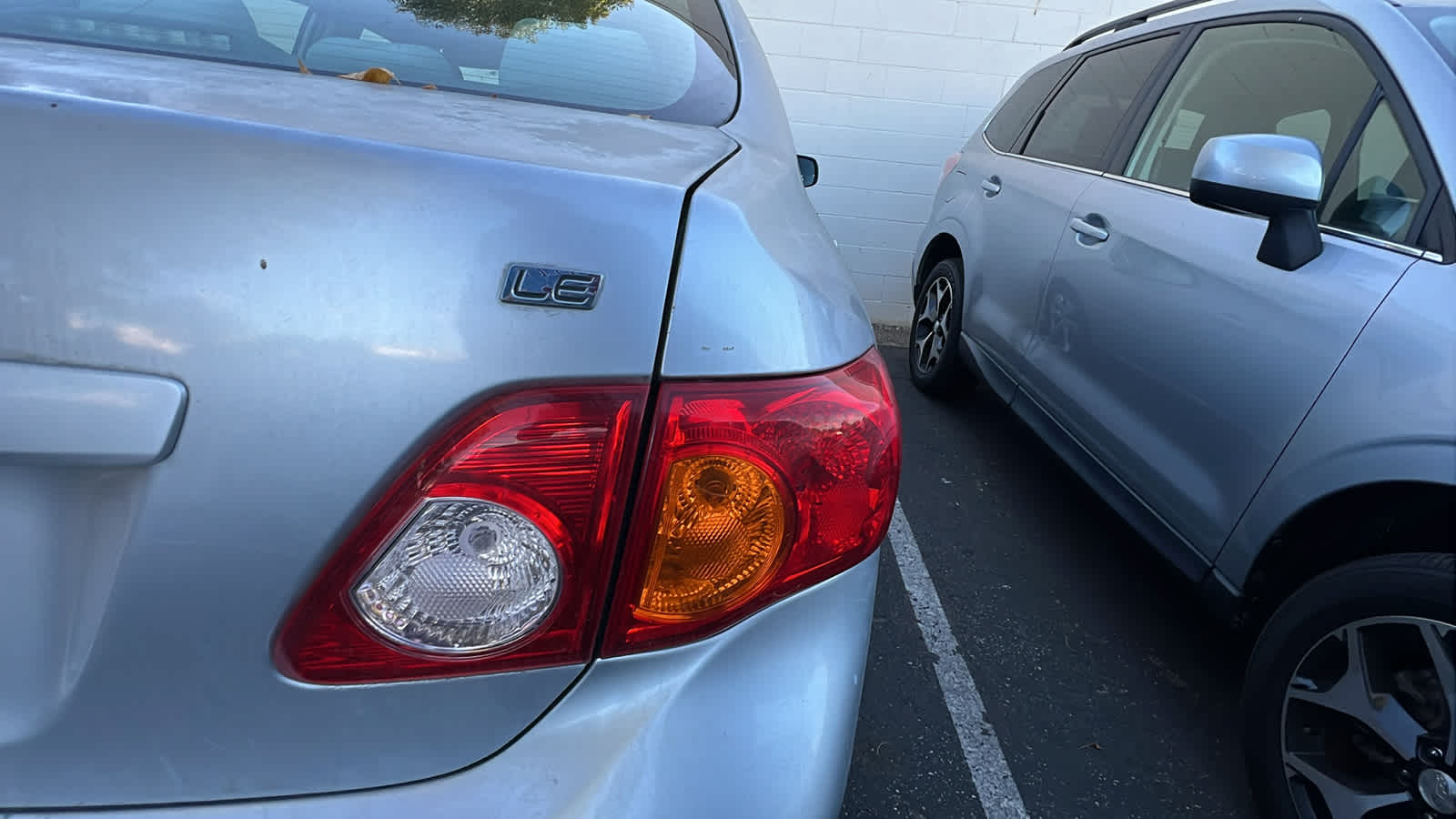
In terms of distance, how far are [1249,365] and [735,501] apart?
175cm

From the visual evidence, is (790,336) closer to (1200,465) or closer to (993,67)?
(1200,465)

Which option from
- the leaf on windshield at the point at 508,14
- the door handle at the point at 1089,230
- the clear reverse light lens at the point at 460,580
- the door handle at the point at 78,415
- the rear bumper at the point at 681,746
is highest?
the leaf on windshield at the point at 508,14

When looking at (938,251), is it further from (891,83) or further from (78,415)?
(78,415)

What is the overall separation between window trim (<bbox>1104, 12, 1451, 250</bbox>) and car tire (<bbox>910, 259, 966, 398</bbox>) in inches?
47.4

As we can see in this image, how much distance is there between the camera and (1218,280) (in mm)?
2248

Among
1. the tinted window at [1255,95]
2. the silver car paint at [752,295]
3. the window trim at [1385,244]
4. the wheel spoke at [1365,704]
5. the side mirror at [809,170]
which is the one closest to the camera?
the silver car paint at [752,295]

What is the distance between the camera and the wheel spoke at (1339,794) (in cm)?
170

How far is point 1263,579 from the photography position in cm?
205

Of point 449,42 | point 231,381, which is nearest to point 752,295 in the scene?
point 231,381

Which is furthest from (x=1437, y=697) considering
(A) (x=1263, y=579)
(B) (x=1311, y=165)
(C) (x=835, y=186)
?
(C) (x=835, y=186)

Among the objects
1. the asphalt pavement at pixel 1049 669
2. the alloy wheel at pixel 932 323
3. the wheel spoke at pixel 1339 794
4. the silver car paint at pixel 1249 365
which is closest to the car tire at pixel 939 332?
the alloy wheel at pixel 932 323

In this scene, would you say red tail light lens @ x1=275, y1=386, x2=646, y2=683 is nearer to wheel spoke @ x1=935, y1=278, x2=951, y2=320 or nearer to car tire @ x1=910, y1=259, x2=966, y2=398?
car tire @ x1=910, y1=259, x2=966, y2=398

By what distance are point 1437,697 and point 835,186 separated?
17.8 ft

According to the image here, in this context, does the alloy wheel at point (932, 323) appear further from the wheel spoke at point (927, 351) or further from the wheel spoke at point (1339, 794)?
the wheel spoke at point (1339, 794)
